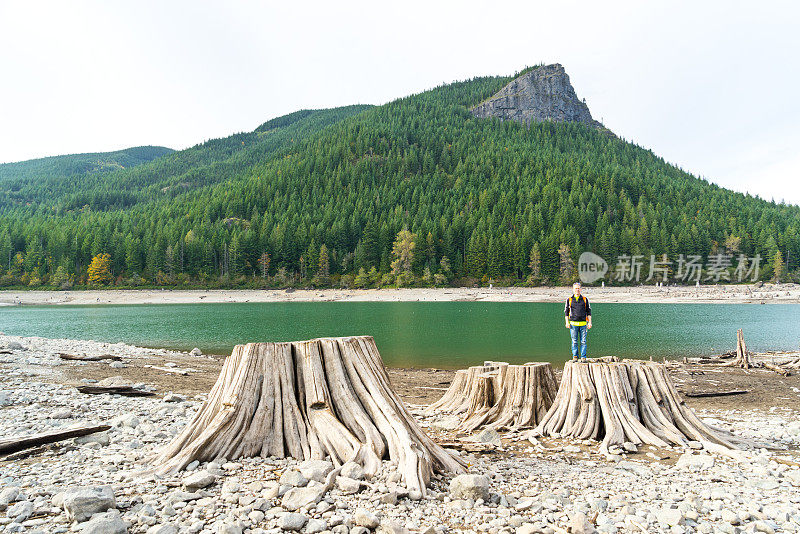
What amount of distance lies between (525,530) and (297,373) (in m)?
3.11

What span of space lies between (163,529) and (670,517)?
437 centimetres

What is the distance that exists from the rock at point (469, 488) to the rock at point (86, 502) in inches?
118

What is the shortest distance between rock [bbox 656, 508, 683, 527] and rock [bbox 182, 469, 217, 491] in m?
4.28

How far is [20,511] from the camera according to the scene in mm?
3459

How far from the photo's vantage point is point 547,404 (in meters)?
8.20

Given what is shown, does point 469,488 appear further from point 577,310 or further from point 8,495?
point 577,310

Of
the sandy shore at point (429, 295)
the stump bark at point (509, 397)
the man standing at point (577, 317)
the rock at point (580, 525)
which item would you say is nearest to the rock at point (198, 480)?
the rock at point (580, 525)

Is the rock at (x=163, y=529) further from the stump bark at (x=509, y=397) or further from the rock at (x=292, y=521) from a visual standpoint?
the stump bark at (x=509, y=397)

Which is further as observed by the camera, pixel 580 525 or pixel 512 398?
pixel 512 398

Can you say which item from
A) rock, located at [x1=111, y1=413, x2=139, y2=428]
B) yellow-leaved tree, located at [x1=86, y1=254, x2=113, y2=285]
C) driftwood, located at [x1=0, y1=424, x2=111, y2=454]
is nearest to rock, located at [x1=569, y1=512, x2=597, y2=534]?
driftwood, located at [x1=0, y1=424, x2=111, y2=454]

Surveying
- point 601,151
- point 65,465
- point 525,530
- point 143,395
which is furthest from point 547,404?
point 601,151

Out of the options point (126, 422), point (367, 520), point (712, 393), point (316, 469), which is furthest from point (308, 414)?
point (712, 393)

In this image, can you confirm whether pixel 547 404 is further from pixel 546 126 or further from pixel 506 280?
pixel 546 126

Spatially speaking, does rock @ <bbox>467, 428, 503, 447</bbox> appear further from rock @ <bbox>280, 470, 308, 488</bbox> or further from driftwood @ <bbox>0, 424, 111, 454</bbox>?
driftwood @ <bbox>0, 424, 111, 454</bbox>
